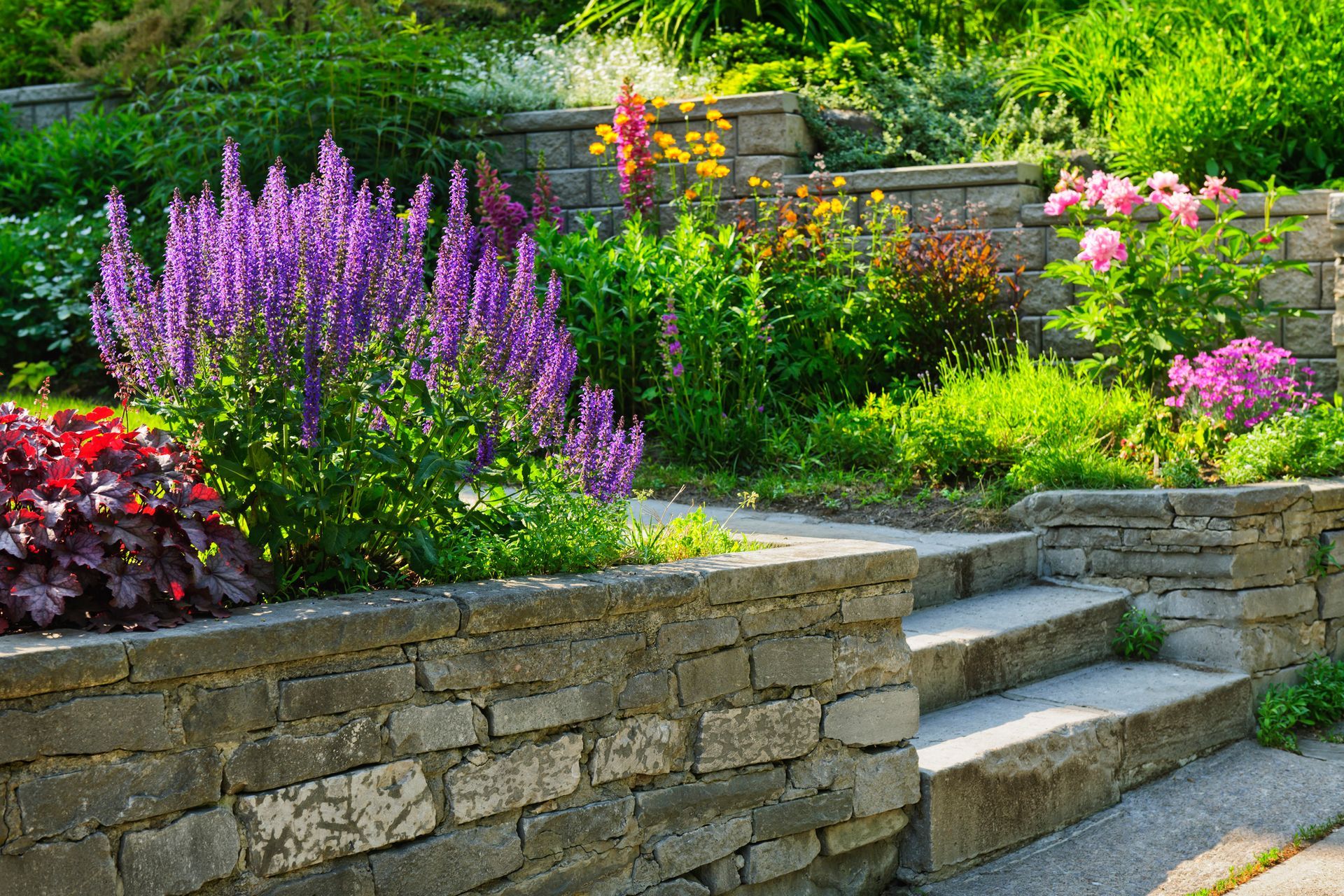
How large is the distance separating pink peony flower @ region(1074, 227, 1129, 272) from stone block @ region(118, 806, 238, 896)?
4426 mm

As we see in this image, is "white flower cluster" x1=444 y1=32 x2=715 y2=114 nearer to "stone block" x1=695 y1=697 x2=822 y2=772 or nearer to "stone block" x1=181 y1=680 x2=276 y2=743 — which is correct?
"stone block" x1=695 y1=697 x2=822 y2=772

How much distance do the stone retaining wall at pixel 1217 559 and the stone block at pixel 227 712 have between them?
337cm

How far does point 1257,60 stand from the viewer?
273 inches

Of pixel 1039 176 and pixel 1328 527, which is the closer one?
pixel 1328 527

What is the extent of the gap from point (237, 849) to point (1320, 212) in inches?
229

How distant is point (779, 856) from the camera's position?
3.12 meters

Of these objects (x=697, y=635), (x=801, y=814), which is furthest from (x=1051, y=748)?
(x=697, y=635)

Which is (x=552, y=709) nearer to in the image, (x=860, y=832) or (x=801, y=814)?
(x=801, y=814)

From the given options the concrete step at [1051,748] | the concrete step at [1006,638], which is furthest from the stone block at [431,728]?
the concrete step at [1006,638]

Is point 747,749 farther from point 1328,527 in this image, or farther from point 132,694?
point 1328,527

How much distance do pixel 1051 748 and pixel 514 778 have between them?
1738mm

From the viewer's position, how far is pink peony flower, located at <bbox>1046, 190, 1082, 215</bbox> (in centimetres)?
584

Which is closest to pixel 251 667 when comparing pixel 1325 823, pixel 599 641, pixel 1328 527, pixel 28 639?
pixel 28 639

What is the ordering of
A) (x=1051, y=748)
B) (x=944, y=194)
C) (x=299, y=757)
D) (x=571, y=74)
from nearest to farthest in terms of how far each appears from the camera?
(x=299, y=757)
(x=1051, y=748)
(x=944, y=194)
(x=571, y=74)
